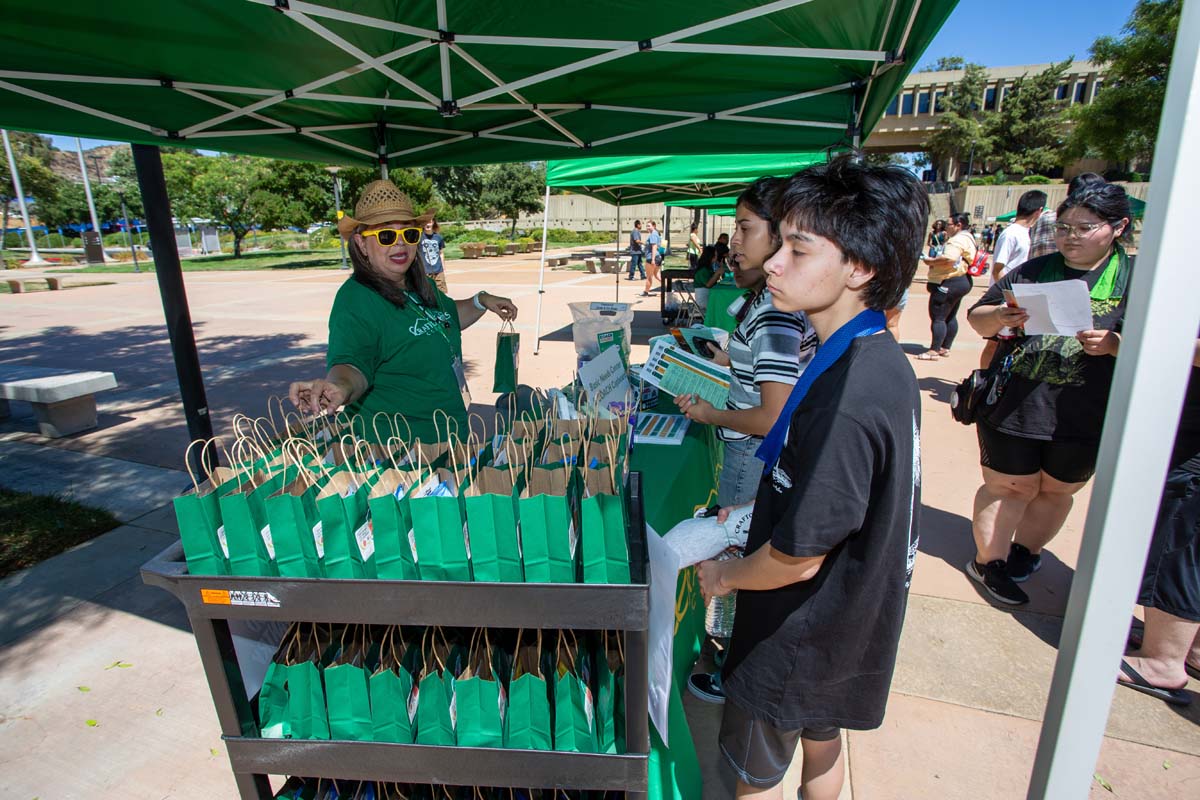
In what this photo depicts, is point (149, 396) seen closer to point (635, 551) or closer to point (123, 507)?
point (123, 507)

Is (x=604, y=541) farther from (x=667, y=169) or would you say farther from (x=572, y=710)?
(x=667, y=169)

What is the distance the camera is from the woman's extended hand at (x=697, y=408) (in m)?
2.27

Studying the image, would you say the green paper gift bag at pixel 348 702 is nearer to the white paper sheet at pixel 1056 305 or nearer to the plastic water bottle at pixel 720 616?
the plastic water bottle at pixel 720 616

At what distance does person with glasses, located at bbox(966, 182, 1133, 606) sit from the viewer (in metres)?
2.55

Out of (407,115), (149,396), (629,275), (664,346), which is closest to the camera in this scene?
(664,346)

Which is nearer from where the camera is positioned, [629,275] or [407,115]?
[407,115]

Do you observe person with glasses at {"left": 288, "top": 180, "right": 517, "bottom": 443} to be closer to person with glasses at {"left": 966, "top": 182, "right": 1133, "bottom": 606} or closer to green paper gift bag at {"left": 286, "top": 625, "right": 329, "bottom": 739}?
green paper gift bag at {"left": 286, "top": 625, "right": 329, "bottom": 739}

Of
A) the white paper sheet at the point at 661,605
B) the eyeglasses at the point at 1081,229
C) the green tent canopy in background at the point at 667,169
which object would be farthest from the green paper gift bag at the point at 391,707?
the green tent canopy in background at the point at 667,169

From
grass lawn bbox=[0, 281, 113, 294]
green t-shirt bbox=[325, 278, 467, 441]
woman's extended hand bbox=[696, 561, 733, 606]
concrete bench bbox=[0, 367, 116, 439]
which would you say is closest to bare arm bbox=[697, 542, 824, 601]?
woman's extended hand bbox=[696, 561, 733, 606]

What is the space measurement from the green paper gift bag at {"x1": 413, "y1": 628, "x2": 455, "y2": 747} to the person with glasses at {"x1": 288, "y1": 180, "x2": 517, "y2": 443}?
100 cm

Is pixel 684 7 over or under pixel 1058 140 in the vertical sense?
under

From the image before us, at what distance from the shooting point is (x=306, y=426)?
1855mm

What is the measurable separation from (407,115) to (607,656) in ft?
12.0

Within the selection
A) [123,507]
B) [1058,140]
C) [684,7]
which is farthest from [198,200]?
[1058,140]
